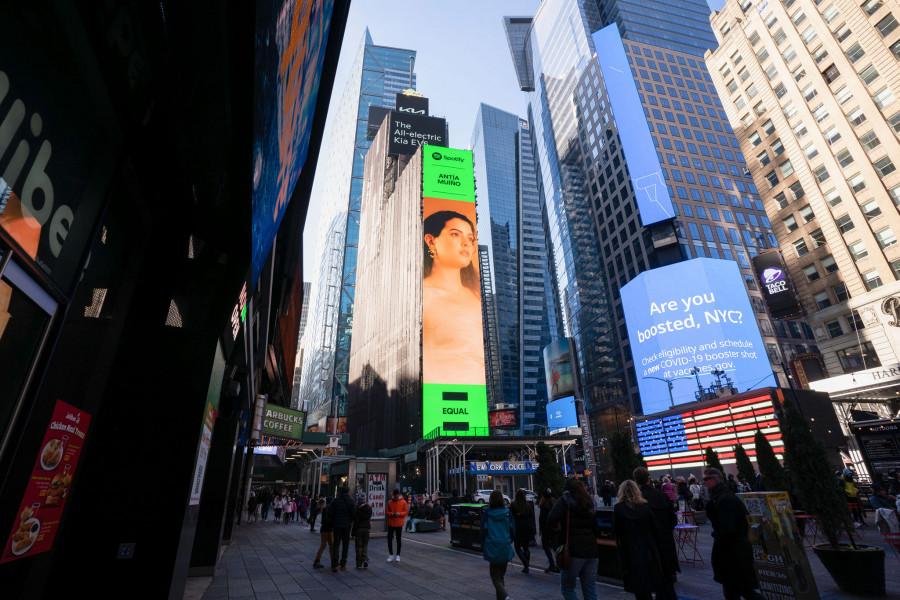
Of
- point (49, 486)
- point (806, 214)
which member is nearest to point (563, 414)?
point (806, 214)

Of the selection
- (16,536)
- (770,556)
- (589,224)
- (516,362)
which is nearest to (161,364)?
(16,536)

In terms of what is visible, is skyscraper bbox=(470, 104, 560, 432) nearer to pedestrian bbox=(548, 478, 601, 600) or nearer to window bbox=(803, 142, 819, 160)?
window bbox=(803, 142, 819, 160)

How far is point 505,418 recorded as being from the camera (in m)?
50.5

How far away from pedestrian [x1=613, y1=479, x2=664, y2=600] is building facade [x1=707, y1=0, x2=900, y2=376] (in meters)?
39.5

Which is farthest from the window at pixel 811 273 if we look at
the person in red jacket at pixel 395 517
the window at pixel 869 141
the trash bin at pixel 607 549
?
the person in red jacket at pixel 395 517

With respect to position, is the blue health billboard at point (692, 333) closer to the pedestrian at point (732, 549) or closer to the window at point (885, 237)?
the window at point (885, 237)

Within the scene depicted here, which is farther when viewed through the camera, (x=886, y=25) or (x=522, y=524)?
(x=886, y=25)

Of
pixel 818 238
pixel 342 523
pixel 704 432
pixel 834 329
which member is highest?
pixel 818 238

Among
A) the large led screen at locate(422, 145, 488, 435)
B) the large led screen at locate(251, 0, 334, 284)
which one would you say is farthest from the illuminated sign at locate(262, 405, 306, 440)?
the large led screen at locate(422, 145, 488, 435)

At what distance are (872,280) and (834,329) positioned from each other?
495 centimetres

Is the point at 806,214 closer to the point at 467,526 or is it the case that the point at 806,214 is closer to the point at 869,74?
the point at 869,74

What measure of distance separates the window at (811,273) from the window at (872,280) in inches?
185

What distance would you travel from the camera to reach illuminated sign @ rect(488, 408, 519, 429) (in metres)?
50.0

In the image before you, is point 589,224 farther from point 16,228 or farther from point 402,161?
point 16,228
